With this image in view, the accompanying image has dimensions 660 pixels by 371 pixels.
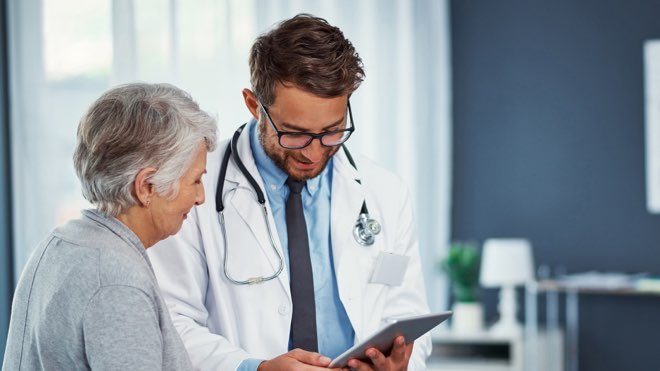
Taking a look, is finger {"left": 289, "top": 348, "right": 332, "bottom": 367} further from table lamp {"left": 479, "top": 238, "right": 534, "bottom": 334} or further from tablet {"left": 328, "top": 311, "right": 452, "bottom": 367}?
table lamp {"left": 479, "top": 238, "right": 534, "bottom": 334}

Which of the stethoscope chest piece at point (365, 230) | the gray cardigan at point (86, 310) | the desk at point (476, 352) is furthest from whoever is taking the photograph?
the desk at point (476, 352)

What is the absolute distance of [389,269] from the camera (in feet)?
6.59

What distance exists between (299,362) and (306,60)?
1.96 ft

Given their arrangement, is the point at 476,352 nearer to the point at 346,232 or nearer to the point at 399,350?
the point at 346,232

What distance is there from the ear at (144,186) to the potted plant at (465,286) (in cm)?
304

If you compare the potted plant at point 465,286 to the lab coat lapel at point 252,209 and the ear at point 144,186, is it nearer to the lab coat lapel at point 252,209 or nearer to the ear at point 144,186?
the lab coat lapel at point 252,209

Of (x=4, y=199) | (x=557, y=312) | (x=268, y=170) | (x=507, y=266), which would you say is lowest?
(x=557, y=312)

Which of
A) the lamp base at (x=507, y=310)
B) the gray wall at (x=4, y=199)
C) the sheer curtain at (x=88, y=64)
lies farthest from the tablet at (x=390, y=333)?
the lamp base at (x=507, y=310)

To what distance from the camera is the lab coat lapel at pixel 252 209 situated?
6.26ft

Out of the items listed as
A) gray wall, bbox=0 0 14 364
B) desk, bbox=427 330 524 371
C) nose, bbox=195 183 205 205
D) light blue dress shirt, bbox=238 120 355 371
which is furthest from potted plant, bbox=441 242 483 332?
nose, bbox=195 183 205 205

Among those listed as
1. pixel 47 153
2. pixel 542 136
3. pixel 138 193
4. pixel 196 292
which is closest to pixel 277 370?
pixel 196 292

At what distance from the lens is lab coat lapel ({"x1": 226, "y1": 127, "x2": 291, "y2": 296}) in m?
1.91

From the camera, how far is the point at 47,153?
321 centimetres

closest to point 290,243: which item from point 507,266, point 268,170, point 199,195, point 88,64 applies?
point 268,170
